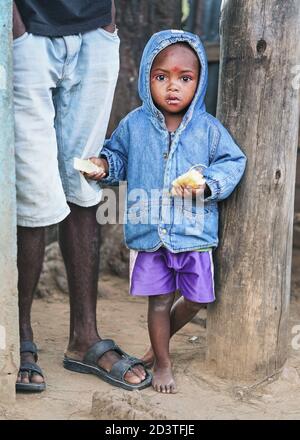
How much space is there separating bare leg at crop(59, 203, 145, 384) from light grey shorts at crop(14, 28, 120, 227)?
0.36ft

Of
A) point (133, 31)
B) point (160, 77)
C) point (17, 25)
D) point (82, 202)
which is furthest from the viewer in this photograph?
point (133, 31)

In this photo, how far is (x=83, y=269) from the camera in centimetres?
391

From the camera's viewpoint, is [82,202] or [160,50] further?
[82,202]

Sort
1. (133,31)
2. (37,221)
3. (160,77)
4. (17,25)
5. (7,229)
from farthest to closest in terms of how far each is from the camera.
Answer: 1. (133,31)
2. (160,77)
3. (37,221)
4. (17,25)
5. (7,229)

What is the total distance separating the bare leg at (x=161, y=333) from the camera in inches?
148

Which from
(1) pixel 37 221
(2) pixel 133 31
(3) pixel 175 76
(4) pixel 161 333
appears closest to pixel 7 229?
(1) pixel 37 221

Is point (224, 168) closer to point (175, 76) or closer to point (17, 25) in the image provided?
point (175, 76)

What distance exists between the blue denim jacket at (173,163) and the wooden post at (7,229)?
0.61 metres

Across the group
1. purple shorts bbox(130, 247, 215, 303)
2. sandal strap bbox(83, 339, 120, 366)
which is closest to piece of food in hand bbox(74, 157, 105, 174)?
purple shorts bbox(130, 247, 215, 303)

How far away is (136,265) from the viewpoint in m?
3.78

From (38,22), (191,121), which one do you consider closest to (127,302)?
(191,121)

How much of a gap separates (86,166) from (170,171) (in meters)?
0.36

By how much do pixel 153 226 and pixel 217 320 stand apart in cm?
54

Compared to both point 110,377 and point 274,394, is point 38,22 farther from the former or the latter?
point 274,394
